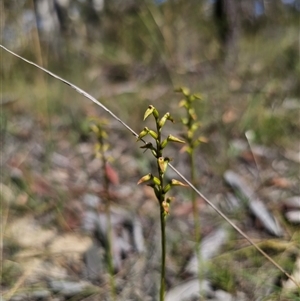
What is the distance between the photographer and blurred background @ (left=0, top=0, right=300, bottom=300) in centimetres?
145

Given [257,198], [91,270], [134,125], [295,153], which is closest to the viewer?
[91,270]

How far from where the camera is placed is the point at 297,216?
4.75 feet

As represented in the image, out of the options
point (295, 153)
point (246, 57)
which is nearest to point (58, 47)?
point (246, 57)

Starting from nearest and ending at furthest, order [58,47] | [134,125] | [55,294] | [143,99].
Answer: [55,294] → [134,125] → [143,99] → [58,47]

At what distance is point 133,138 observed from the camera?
2441 millimetres

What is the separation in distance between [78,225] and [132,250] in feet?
0.96

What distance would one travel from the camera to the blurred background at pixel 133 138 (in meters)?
1.45

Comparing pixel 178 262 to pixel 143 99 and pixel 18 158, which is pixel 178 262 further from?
pixel 143 99

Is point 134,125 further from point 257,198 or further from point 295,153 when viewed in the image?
point 257,198

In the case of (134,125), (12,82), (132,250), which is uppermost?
(12,82)

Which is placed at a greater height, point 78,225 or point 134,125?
point 134,125

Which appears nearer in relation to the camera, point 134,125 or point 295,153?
point 295,153

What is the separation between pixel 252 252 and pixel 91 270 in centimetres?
47

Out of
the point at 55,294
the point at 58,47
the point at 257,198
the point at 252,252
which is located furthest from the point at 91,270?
the point at 58,47
